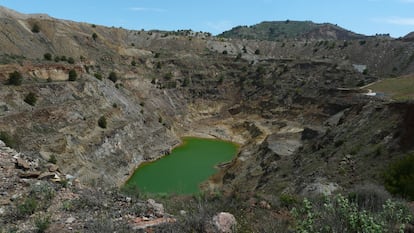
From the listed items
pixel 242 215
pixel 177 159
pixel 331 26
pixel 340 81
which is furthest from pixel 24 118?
pixel 331 26

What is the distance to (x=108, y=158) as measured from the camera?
36188mm

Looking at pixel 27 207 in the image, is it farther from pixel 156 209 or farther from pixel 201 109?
pixel 201 109

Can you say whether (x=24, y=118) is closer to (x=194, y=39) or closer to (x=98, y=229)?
(x=98, y=229)

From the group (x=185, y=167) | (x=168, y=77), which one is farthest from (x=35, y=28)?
(x=185, y=167)

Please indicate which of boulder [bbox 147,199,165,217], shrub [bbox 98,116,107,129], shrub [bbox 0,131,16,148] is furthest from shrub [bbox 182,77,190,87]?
boulder [bbox 147,199,165,217]

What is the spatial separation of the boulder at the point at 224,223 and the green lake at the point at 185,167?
1930 centimetres

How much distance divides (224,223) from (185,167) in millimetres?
32779

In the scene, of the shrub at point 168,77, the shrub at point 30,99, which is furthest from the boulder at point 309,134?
the shrub at point 168,77

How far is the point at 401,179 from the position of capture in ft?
56.7

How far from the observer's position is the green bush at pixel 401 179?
16344mm

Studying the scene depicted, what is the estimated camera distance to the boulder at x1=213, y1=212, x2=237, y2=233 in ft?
27.0

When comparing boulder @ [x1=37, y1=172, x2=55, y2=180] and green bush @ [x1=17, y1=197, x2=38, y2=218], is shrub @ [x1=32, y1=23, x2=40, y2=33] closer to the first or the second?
boulder @ [x1=37, y1=172, x2=55, y2=180]

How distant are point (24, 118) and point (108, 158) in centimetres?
808

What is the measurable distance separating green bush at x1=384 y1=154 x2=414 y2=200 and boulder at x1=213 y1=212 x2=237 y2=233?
986cm
